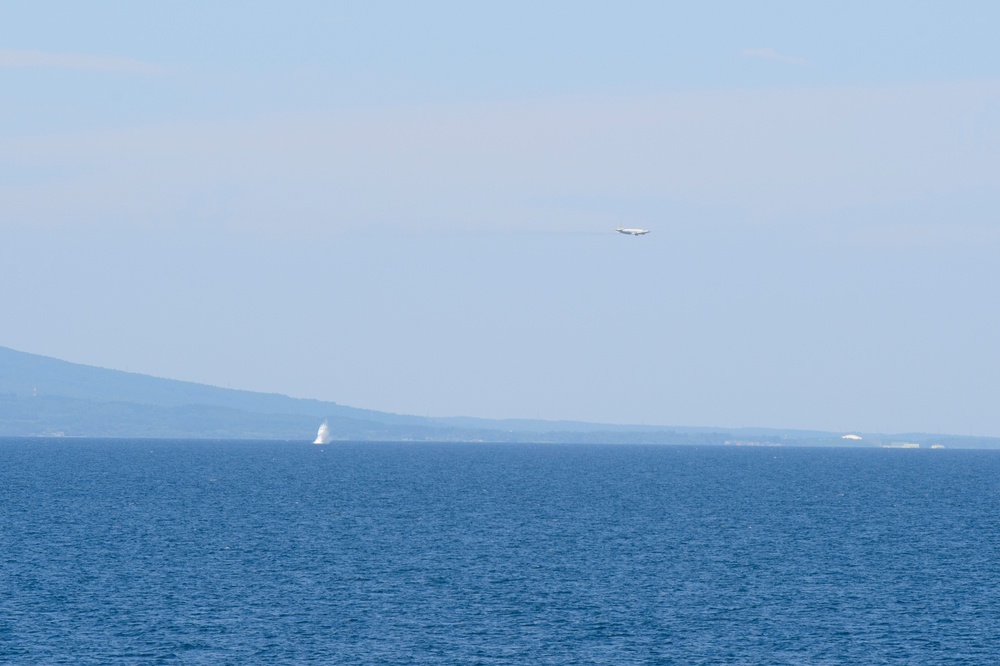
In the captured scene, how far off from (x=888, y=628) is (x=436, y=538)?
5642 centimetres

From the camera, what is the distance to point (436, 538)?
136 m

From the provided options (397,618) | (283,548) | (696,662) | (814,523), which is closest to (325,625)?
(397,618)

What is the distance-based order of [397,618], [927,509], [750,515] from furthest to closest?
[927,509] < [750,515] < [397,618]

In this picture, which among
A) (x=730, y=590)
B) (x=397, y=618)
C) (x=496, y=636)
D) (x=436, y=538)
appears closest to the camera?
(x=496, y=636)

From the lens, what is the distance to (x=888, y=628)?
88.4 m

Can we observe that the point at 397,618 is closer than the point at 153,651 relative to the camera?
No

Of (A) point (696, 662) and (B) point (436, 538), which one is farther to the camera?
(B) point (436, 538)

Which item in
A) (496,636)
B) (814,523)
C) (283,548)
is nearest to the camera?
(496,636)

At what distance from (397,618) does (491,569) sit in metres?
23.1

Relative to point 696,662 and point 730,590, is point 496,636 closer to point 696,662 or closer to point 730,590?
point 696,662

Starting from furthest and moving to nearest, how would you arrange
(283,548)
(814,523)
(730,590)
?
1. (814,523)
2. (283,548)
3. (730,590)

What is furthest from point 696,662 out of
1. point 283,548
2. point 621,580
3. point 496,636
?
point 283,548

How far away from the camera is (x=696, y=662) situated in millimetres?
78188

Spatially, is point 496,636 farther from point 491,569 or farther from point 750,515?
point 750,515
